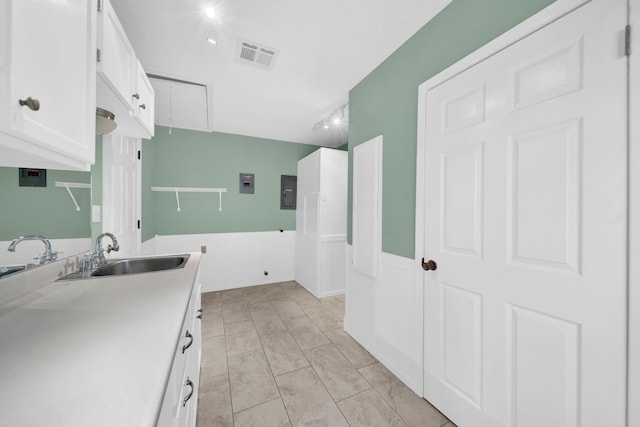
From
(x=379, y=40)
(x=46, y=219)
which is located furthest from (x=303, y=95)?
(x=46, y=219)

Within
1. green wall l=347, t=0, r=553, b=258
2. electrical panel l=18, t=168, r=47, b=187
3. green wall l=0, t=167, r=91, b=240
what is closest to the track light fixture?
green wall l=347, t=0, r=553, b=258

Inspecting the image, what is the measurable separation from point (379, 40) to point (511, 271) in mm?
1682

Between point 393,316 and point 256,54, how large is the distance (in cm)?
226

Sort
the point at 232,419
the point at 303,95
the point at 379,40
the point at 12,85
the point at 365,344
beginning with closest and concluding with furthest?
1. the point at 12,85
2. the point at 232,419
3. the point at 379,40
4. the point at 365,344
5. the point at 303,95

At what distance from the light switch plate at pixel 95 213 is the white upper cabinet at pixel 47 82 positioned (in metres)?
0.65

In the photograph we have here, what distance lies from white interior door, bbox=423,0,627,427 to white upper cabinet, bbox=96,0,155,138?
5.63 ft

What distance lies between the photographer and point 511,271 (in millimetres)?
1097

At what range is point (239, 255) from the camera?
3.76m

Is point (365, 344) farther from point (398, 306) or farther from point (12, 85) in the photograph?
point (12, 85)

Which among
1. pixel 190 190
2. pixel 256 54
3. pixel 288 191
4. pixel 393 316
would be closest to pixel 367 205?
pixel 393 316

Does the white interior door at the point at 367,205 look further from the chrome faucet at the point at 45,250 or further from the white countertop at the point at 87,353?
the chrome faucet at the point at 45,250

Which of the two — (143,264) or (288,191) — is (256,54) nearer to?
(143,264)

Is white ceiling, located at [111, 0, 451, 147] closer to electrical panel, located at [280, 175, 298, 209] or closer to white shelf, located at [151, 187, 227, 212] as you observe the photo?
white shelf, located at [151, 187, 227, 212]

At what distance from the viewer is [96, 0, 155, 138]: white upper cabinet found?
3.41 feet
